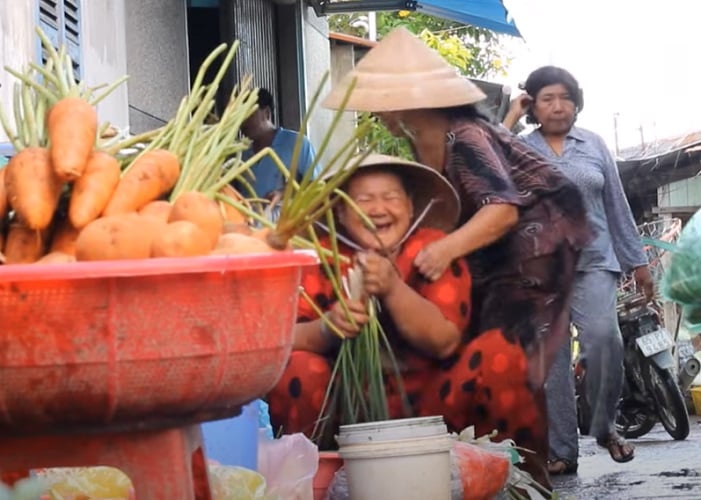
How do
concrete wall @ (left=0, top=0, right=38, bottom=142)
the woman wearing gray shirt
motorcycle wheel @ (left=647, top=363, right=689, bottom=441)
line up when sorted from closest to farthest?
concrete wall @ (left=0, top=0, right=38, bottom=142), the woman wearing gray shirt, motorcycle wheel @ (left=647, top=363, right=689, bottom=441)

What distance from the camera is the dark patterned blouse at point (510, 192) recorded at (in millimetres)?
5281

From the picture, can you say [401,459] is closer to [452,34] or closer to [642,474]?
[642,474]

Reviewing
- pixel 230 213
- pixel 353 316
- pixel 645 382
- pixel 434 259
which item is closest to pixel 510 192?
pixel 434 259

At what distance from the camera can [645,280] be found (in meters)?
8.31

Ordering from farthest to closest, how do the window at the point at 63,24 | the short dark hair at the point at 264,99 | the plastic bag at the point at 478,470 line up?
the short dark hair at the point at 264,99 < the window at the point at 63,24 < the plastic bag at the point at 478,470

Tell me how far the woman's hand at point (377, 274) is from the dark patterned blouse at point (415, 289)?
282 millimetres

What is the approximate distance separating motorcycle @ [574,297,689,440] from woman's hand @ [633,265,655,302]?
1.72m

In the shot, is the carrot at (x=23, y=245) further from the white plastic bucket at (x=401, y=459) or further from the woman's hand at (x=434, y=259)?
the woman's hand at (x=434, y=259)

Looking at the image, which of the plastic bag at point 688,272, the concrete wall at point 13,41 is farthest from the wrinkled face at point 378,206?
the plastic bag at point 688,272

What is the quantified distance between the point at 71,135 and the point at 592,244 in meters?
5.25

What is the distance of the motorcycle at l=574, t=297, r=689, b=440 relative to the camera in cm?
1013

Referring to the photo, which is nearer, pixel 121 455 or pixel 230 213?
pixel 121 455

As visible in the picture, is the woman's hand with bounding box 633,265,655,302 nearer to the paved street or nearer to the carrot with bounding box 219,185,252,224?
the paved street

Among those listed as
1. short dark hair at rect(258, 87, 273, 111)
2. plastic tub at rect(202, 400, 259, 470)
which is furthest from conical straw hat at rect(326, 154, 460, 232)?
short dark hair at rect(258, 87, 273, 111)
